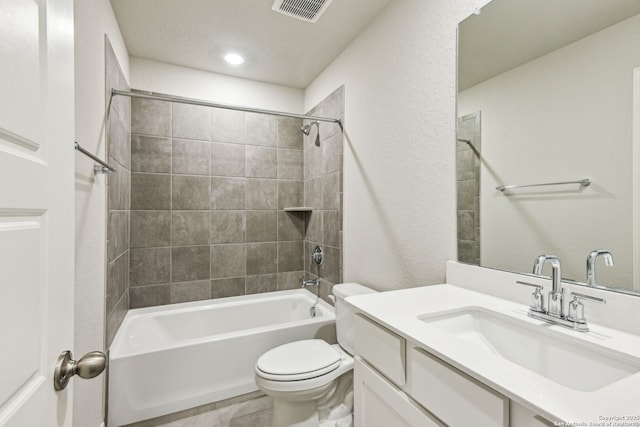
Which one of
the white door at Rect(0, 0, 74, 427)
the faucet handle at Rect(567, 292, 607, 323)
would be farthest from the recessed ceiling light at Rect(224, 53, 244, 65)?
the faucet handle at Rect(567, 292, 607, 323)

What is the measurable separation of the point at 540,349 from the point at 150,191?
8.71ft

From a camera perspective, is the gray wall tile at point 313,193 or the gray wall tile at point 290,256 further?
the gray wall tile at point 290,256

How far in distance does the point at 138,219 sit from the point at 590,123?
9.13ft

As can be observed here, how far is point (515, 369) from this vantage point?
622 millimetres

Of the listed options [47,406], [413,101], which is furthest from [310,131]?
[47,406]

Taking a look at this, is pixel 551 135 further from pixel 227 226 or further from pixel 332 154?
pixel 227 226

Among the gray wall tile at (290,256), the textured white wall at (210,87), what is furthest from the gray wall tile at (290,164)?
the gray wall tile at (290,256)

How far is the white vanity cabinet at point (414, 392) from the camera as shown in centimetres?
60

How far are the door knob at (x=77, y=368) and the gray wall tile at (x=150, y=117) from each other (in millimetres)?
2237

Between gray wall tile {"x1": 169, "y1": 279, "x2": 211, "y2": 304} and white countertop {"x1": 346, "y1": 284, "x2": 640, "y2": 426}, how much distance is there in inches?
75.6

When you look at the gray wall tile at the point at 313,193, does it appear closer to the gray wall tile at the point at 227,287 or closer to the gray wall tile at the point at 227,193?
the gray wall tile at the point at 227,193

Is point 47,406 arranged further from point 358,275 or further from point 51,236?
point 358,275

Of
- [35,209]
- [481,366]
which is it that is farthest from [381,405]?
[35,209]

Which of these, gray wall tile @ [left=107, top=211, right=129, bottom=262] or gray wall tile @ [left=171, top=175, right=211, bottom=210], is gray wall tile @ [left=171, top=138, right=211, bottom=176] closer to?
gray wall tile @ [left=171, top=175, right=211, bottom=210]
